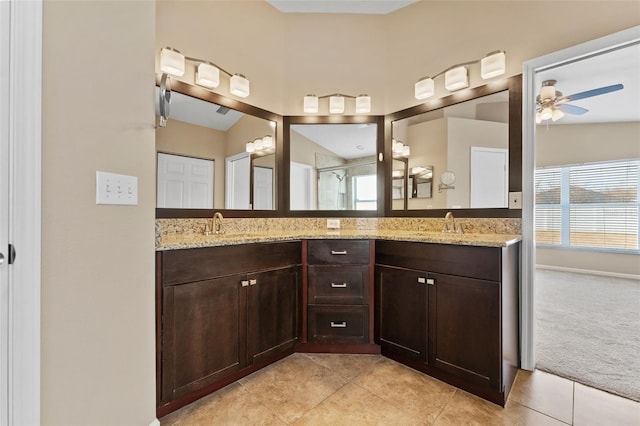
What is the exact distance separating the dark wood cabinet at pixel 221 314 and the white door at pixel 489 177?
1.44m

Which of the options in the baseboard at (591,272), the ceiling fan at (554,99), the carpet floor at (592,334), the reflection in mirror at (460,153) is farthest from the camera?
the baseboard at (591,272)

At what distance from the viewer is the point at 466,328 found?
1.67 meters

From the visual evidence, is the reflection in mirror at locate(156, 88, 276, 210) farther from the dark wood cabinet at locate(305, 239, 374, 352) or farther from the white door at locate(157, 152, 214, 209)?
the dark wood cabinet at locate(305, 239, 374, 352)

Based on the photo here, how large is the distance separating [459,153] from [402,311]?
1.34 metres

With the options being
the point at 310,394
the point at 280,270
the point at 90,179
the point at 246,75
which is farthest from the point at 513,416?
the point at 246,75

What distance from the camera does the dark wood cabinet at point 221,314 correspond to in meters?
1.47

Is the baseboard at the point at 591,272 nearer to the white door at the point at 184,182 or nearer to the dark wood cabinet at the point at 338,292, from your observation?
the dark wood cabinet at the point at 338,292

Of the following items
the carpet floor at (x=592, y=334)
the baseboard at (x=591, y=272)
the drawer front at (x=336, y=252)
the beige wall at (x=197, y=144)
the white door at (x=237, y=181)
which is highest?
the beige wall at (x=197, y=144)

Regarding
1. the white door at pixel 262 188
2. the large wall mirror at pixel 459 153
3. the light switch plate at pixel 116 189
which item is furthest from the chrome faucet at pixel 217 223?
the large wall mirror at pixel 459 153

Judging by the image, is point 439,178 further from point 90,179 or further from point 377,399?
point 90,179

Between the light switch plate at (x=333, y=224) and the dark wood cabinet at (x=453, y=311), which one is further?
the light switch plate at (x=333, y=224)

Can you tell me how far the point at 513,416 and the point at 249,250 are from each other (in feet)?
5.57

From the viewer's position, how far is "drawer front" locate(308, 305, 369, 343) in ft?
6.97

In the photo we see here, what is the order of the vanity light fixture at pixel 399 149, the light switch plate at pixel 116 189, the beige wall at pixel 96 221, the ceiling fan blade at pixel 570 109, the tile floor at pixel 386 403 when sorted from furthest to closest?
A: the ceiling fan blade at pixel 570 109
the vanity light fixture at pixel 399 149
the tile floor at pixel 386 403
the light switch plate at pixel 116 189
the beige wall at pixel 96 221
